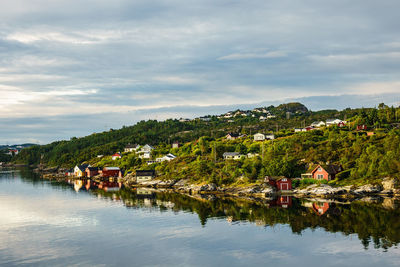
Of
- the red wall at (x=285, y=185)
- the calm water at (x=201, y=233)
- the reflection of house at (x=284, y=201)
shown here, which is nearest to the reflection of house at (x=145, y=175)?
the calm water at (x=201, y=233)

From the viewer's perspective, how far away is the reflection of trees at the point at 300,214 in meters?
42.1

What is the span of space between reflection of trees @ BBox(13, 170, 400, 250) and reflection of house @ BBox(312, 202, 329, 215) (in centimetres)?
43

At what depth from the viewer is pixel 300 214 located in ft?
171

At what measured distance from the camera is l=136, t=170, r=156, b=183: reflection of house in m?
99.6

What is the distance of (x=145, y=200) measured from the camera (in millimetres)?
70188

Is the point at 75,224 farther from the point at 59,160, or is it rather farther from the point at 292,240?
the point at 59,160

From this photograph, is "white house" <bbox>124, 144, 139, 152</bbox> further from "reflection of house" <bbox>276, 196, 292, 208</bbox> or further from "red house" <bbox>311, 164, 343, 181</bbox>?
Answer: "reflection of house" <bbox>276, 196, 292, 208</bbox>

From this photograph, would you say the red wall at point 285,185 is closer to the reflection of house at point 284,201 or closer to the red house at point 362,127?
the reflection of house at point 284,201

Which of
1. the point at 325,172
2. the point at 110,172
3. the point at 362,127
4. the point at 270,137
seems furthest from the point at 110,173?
the point at 362,127

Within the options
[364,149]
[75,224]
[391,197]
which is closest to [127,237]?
[75,224]

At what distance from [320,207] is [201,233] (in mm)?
22492

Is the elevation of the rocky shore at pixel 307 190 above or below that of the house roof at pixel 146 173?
below

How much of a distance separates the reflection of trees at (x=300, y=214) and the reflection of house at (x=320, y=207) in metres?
0.43

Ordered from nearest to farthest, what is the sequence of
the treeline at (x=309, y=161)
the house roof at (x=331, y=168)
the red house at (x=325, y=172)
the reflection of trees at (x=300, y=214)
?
1. the reflection of trees at (x=300, y=214)
2. the treeline at (x=309, y=161)
3. the red house at (x=325, y=172)
4. the house roof at (x=331, y=168)
